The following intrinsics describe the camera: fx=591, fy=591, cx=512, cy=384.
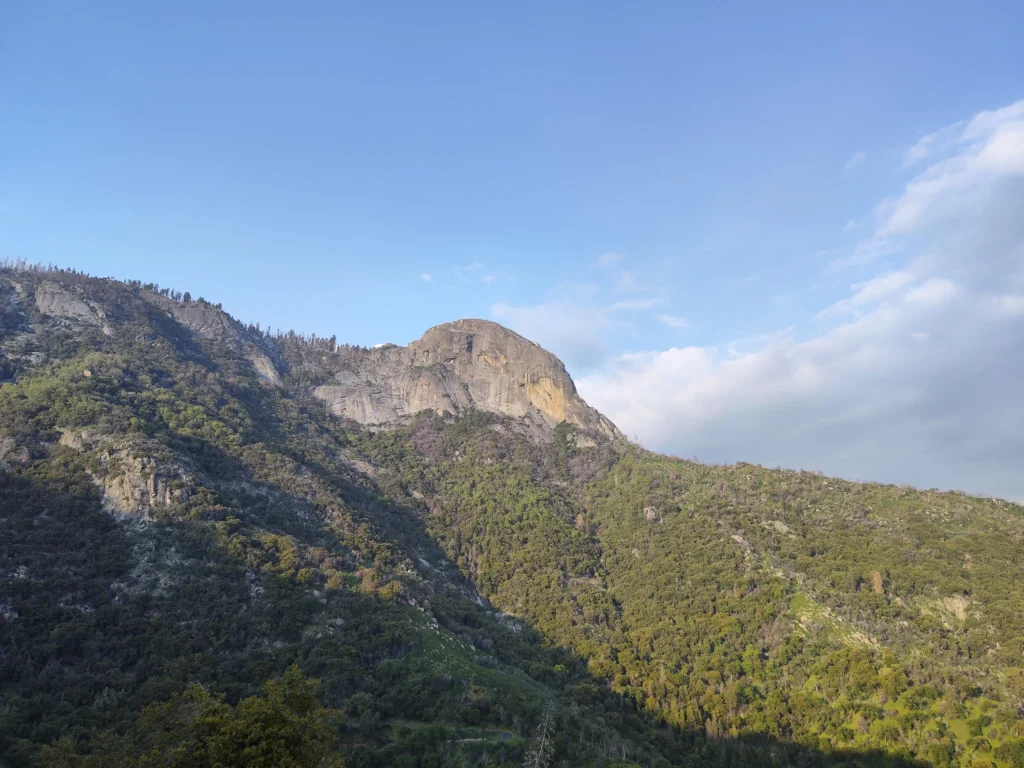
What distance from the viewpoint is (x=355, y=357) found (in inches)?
6673

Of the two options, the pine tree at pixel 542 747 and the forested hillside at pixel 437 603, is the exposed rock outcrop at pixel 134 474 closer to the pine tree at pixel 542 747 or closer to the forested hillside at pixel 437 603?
the forested hillside at pixel 437 603

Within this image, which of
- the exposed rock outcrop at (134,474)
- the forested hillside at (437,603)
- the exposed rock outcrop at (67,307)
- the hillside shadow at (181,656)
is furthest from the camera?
the exposed rock outcrop at (67,307)

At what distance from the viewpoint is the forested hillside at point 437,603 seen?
47.4 metres

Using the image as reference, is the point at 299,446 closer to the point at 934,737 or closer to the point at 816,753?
the point at 816,753

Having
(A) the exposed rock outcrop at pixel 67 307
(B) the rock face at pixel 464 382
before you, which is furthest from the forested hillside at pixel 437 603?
(B) the rock face at pixel 464 382

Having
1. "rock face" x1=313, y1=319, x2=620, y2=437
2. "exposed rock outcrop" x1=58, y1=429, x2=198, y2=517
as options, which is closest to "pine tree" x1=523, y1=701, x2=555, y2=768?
"exposed rock outcrop" x1=58, y1=429, x2=198, y2=517

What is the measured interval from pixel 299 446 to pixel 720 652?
8446cm

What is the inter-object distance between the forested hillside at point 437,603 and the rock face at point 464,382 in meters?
29.7

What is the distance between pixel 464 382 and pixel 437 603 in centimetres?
8763

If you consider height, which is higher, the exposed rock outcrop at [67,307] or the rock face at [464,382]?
the rock face at [464,382]

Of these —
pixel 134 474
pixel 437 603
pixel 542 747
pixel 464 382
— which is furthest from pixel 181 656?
pixel 464 382

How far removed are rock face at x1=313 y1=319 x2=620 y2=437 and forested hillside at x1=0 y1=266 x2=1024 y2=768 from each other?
29.7m

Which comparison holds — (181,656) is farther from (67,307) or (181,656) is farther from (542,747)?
(67,307)

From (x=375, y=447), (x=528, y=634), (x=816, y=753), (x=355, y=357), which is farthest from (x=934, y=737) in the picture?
(x=355, y=357)
